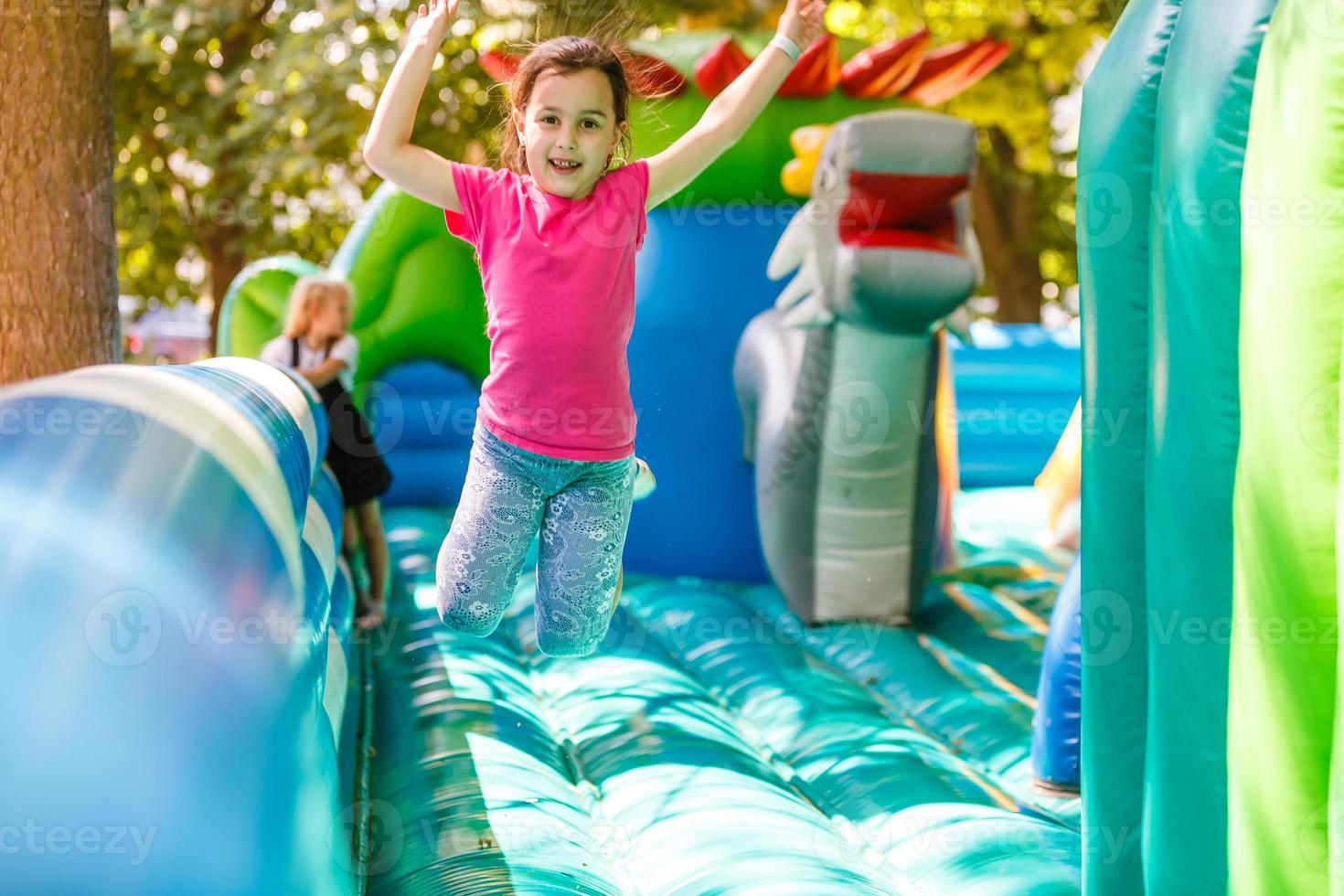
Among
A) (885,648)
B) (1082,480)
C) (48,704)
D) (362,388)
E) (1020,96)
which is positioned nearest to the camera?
(48,704)

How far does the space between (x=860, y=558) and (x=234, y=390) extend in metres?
2.20

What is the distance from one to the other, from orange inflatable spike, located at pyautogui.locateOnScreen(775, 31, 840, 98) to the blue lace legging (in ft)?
8.12

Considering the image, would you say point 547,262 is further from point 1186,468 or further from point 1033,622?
point 1033,622

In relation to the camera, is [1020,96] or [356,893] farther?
[1020,96]

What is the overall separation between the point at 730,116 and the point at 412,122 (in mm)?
481

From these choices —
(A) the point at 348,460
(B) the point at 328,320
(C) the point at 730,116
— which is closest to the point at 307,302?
(B) the point at 328,320

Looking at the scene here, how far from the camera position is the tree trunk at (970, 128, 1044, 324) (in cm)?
951

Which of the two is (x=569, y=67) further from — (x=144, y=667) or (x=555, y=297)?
(x=144, y=667)

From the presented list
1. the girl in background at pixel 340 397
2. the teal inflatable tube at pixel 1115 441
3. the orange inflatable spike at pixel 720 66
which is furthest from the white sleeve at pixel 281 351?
the teal inflatable tube at pixel 1115 441

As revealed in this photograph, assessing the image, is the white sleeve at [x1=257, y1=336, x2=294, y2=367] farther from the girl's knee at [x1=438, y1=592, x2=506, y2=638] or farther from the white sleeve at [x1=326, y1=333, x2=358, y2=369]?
the girl's knee at [x1=438, y1=592, x2=506, y2=638]

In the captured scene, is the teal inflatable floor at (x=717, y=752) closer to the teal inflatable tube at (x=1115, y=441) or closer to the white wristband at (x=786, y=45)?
the teal inflatable tube at (x=1115, y=441)

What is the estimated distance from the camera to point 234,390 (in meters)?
2.13

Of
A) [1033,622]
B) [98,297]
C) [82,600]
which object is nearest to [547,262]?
[82,600]

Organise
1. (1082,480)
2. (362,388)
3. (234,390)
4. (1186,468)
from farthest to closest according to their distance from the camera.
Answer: (362,388) → (234,390) → (1082,480) → (1186,468)
